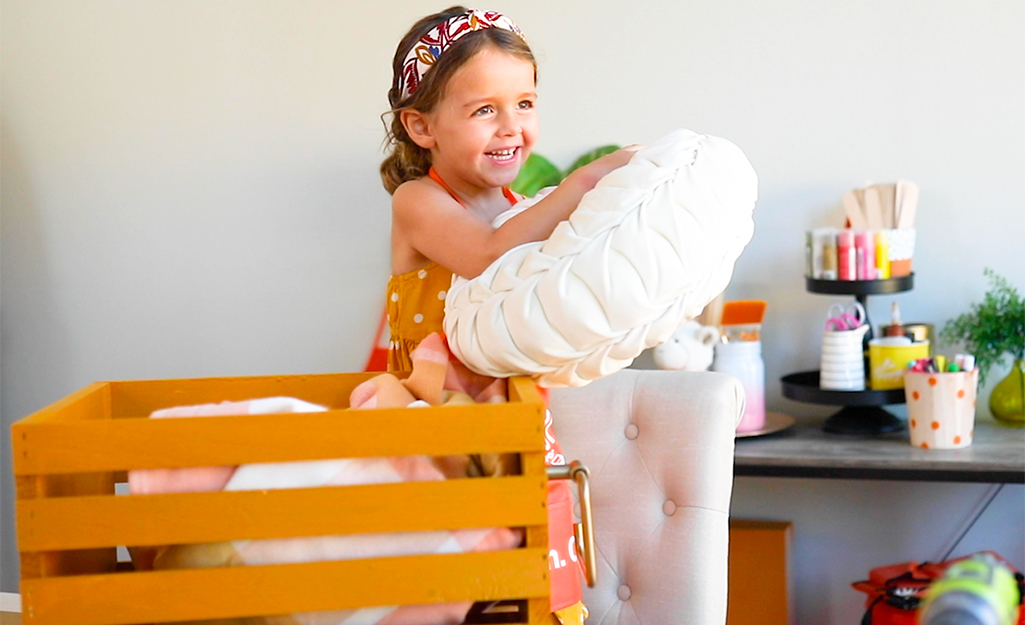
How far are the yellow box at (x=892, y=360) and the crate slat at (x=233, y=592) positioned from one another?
1.41 m

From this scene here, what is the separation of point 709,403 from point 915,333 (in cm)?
76

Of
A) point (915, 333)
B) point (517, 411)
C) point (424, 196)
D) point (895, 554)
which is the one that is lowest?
point (895, 554)

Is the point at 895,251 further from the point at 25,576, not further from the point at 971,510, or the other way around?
the point at 25,576

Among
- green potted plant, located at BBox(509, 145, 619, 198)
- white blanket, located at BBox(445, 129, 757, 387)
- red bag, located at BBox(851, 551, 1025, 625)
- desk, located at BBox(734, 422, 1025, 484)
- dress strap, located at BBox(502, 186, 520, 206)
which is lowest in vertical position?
red bag, located at BBox(851, 551, 1025, 625)

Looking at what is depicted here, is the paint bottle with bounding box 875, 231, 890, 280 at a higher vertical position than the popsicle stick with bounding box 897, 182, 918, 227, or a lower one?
lower

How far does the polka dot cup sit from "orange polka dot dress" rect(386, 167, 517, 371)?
93cm

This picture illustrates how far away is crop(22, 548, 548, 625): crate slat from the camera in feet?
2.01

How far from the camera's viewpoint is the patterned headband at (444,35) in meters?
1.00

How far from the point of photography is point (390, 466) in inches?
25.0

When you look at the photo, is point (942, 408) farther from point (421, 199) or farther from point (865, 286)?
point (421, 199)

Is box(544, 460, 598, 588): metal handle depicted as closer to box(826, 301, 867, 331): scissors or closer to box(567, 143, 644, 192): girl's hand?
box(567, 143, 644, 192): girl's hand

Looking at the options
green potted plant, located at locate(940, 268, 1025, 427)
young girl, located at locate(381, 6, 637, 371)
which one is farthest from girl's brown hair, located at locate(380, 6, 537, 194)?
green potted plant, located at locate(940, 268, 1025, 427)

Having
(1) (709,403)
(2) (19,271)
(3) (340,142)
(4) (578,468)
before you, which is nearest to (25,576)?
(4) (578,468)

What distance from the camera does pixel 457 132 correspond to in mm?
1023
